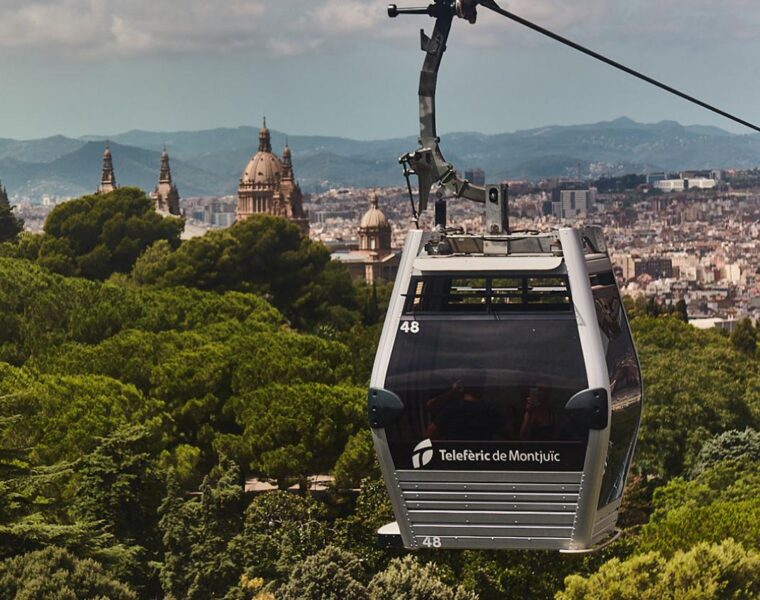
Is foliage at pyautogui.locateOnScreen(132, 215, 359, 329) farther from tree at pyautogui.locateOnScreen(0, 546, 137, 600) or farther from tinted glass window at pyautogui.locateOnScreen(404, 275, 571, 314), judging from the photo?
tinted glass window at pyautogui.locateOnScreen(404, 275, 571, 314)

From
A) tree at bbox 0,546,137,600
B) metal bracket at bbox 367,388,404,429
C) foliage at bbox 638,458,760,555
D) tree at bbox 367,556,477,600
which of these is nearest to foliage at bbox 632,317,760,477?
foliage at bbox 638,458,760,555

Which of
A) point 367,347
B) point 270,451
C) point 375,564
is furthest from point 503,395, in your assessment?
point 367,347

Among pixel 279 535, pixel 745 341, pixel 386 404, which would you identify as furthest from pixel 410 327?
pixel 745 341

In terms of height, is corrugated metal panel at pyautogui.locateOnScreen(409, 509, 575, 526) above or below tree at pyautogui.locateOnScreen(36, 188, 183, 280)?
above

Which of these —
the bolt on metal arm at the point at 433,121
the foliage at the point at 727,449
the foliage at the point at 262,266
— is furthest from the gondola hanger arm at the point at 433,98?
the foliage at the point at 262,266

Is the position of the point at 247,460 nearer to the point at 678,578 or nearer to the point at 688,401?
the point at 688,401
